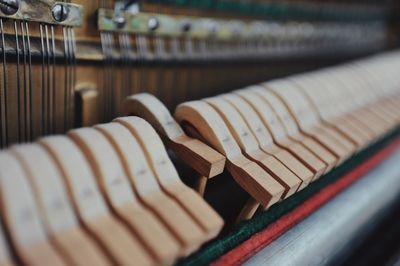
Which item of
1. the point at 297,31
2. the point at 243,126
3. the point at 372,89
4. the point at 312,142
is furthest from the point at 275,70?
the point at 243,126

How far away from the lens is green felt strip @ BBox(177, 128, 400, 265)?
3.16 ft

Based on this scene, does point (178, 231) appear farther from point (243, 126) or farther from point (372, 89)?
point (372, 89)

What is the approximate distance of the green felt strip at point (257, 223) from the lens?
965mm

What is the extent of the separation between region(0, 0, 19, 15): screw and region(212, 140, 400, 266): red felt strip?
87 centimetres

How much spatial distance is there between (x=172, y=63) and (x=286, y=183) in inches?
34.4

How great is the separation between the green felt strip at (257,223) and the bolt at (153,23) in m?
0.81

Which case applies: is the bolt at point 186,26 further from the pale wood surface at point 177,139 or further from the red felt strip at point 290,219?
the red felt strip at point 290,219

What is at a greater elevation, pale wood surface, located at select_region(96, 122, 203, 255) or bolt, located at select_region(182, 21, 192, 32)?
bolt, located at select_region(182, 21, 192, 32)

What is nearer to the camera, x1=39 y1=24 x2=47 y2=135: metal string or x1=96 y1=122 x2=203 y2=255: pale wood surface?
x1=96 y1=122 x2=203 y2=255: pale wood surface

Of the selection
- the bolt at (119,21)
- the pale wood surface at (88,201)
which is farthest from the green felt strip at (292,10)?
the pale wood surface at (88,201)

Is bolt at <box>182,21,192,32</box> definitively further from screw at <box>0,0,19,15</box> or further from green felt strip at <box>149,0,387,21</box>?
screw at <box>0,0,19,15</box>

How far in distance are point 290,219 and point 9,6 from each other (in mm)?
1048

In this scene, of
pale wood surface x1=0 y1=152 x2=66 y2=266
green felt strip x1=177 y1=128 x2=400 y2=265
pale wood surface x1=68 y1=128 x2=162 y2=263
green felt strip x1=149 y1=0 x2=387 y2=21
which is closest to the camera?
pale wood surface x1=0 y1=152 x2=66 y2=266

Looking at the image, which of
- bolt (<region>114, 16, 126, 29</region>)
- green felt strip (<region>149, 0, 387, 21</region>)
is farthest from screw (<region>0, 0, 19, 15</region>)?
green felt strip (<region>149, 0, 387, 21</region>)
